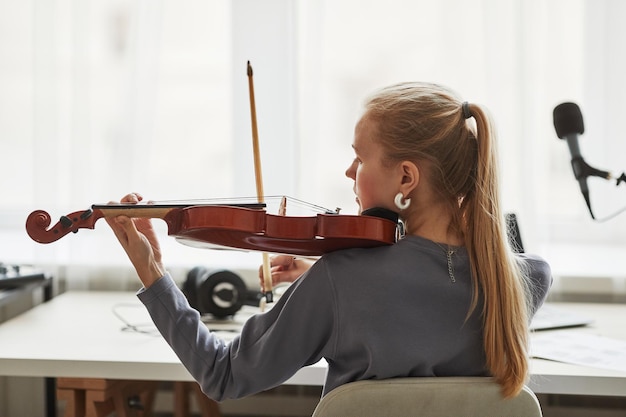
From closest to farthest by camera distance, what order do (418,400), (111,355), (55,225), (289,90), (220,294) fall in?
(418,400) < (55,225) < (111,355) < (220,294) < (289,90)

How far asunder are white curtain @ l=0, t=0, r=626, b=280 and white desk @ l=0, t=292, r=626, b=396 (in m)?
0.38

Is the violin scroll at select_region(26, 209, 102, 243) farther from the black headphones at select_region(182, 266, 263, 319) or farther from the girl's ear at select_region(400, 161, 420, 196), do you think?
the black headphones at select_region(182, 266, 263, 319)

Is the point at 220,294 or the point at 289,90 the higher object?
the point at 289,90

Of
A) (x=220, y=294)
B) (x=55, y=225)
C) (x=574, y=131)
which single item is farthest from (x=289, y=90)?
(x=55, y=225)

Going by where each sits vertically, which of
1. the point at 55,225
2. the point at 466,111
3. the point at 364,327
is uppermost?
the point at 466,111

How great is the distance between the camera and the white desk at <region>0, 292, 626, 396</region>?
1.57m

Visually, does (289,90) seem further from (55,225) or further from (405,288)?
(405,288)

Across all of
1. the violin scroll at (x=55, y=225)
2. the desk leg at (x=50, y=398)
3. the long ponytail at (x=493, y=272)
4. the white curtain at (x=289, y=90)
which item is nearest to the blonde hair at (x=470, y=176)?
the long ponytail at (x=493, y=272)

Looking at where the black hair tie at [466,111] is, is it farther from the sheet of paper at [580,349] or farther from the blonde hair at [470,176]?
the sheet of paper at [580,349]

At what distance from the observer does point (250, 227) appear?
131 cm

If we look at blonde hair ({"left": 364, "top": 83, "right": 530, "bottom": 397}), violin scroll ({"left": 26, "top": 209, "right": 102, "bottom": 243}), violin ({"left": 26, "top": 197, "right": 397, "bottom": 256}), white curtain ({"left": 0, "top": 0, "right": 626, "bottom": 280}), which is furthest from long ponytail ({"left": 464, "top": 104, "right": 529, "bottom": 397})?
white curtain ({"left": 0, "top": 0, "right": 626, "bottom": 280})

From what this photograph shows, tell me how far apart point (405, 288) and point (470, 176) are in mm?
228

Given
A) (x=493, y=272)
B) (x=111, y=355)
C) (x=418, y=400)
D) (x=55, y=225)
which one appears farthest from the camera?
(x=111, y=355)

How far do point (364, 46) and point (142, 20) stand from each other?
64 centimetres
